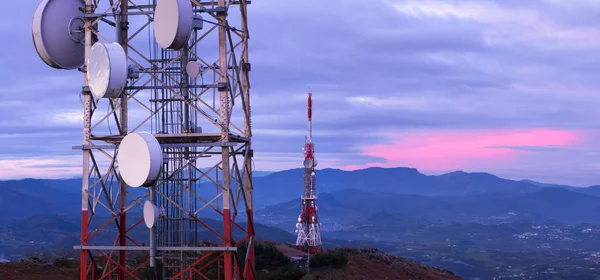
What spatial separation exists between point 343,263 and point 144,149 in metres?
32.0

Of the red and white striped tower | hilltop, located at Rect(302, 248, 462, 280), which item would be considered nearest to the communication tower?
hilltop, located at Rect(302, 248, 462, 280)

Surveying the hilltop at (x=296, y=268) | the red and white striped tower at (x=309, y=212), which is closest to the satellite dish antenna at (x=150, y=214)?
the hilltop at (x=296, y=268)

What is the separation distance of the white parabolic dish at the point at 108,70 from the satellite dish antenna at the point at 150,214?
9.45 ft

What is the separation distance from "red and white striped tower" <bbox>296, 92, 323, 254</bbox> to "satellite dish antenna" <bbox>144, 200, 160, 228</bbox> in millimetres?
41674

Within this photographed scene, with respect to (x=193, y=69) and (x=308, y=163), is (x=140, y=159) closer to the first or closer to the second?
(x=193, y=69)

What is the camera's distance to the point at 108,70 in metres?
19.9

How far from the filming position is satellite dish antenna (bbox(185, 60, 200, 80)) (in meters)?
20.6

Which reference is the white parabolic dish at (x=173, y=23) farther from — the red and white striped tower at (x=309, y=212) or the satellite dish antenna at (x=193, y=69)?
the red and white striped tower at (x=309, y=212)

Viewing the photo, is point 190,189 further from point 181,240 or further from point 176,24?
point 176,24

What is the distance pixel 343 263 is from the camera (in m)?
49.8

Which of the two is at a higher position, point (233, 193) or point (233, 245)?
point (233, 193)

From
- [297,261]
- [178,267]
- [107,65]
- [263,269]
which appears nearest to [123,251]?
[178,267]

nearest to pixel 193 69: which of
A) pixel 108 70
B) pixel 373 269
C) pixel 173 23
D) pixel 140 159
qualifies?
pixel 173 23

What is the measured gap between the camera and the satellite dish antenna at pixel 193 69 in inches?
810
